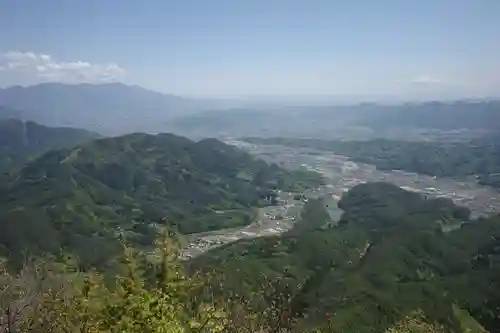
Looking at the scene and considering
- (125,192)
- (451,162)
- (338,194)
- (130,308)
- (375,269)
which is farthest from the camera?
(451,162)

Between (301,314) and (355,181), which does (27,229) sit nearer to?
(301,314)

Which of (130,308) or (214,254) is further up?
(130,308)

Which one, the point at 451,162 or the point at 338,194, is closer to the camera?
the point at 338,194

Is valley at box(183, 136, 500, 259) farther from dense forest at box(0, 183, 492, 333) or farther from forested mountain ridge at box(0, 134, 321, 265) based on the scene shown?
dense forest at box(0, 183, 492, 333)

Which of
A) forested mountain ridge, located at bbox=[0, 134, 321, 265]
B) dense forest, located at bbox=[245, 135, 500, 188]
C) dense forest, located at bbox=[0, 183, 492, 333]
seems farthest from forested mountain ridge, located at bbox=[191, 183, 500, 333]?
dense forest, located at bbox=[245, 135, 500, 188]

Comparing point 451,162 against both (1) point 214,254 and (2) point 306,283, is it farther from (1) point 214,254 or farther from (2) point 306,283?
(2) point 306,283

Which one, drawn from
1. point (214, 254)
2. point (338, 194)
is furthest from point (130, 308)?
point (338, 194)

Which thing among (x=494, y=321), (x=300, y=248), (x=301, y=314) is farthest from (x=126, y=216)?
(x=494, y=321)
